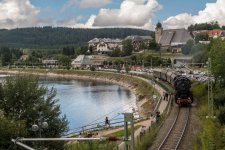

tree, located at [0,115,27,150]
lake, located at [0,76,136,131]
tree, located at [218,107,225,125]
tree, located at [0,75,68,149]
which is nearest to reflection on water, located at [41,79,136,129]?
lake, located at [0,76,136,131]

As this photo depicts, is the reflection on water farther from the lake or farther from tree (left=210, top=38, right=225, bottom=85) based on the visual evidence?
tree (left=210, top=38, right=225, bottom=85)

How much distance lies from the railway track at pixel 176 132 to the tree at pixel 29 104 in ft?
25.3

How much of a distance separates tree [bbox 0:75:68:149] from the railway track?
7722 mm

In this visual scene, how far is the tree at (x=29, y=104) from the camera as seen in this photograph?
82.1ft

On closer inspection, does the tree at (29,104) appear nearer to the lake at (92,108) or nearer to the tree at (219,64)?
the lake at (92,108)

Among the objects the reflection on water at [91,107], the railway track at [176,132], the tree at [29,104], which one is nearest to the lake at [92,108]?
the reflection on water at [91,107]

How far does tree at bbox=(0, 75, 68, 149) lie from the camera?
82.1 feet

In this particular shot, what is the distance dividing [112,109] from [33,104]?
155 ft

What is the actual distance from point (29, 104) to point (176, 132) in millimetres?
13714

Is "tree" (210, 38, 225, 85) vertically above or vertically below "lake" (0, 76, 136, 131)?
above

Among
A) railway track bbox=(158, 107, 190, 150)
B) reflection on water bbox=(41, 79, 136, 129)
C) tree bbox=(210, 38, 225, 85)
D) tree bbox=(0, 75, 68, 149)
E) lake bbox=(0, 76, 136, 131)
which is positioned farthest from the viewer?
reflection on water bbox=(41, 79, 136, 129)

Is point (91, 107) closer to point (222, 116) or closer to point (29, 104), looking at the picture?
point (222, 116)

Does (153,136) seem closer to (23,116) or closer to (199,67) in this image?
(23,116)

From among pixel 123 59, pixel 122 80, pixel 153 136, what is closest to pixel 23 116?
pixel 153 136
